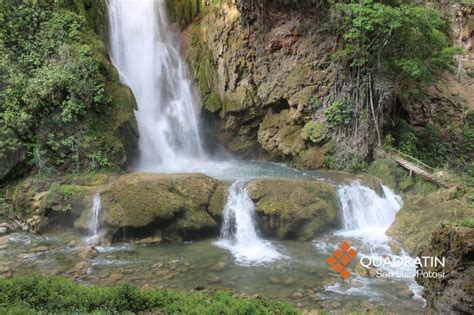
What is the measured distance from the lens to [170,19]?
18547mm

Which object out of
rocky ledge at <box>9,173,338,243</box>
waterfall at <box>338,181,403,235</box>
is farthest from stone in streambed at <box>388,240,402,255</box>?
rocky ledge at <box>9,173,338,243</box>

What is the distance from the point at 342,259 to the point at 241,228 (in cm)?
276

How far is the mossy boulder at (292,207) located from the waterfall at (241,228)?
0.23m

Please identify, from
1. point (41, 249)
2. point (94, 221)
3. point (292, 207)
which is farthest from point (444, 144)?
point (41, 249)

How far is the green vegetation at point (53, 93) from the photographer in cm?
1202

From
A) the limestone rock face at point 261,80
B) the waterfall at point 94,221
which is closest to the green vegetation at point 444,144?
the limestone rock face at point 261,80

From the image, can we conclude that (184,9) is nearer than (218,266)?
No

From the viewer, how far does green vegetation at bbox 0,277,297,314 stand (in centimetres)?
532

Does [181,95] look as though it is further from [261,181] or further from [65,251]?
[65,251]

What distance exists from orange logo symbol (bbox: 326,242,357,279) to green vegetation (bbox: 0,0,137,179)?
294 inches

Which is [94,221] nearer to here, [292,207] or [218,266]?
[218,266]

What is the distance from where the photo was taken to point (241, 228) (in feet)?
35.2

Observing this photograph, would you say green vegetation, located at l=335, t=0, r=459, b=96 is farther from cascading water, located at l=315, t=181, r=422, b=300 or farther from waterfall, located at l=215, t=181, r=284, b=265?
waterfall, located at l=215, t=181, r=284, b=265

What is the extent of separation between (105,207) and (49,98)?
4.33 meters
